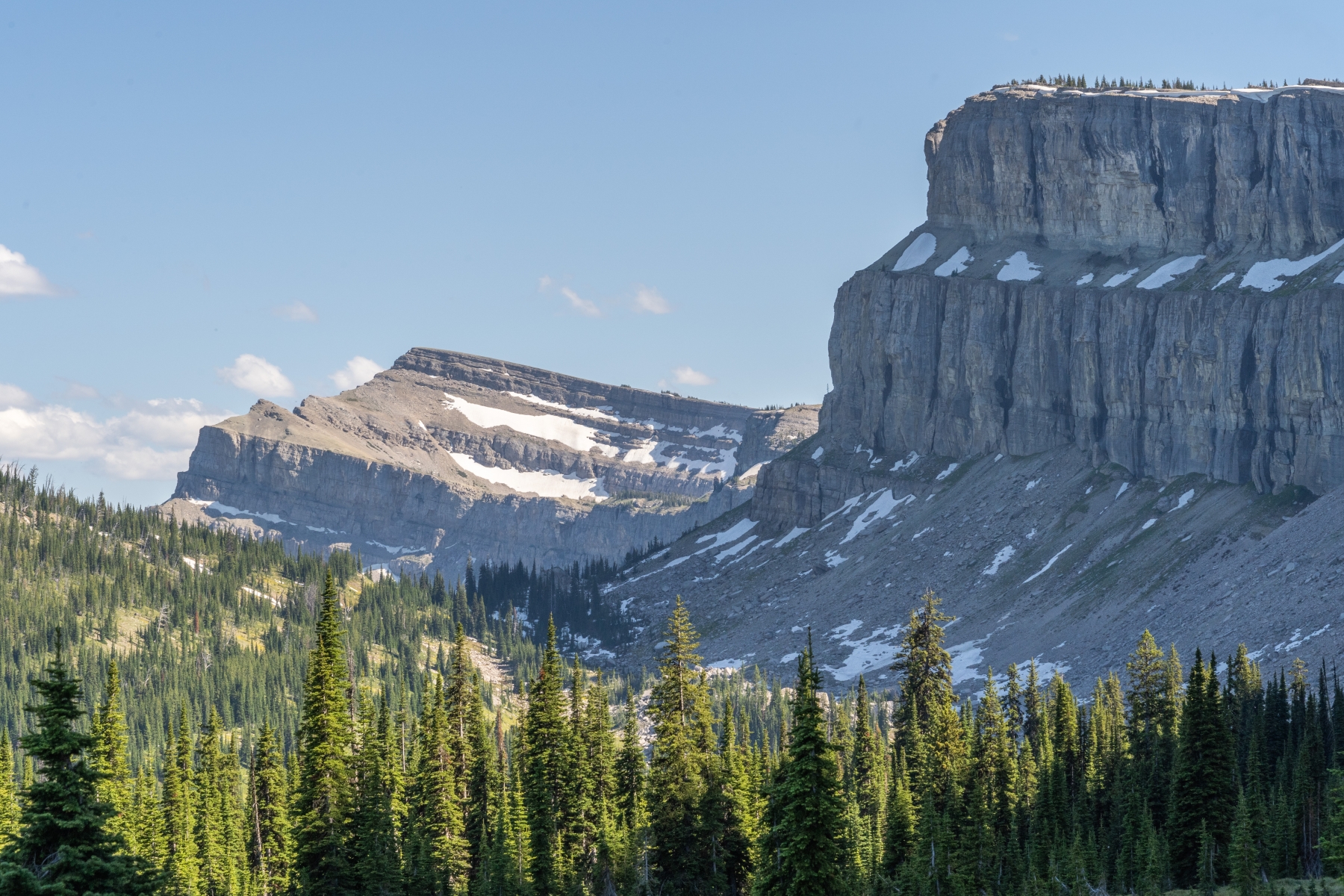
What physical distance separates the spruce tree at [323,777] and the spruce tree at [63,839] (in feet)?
74.0

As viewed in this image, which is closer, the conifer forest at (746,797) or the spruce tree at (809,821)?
the spruce tree at (809,821)

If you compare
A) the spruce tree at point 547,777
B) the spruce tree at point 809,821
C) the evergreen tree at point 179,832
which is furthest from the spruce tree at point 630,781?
the spruce tree at point 809,821

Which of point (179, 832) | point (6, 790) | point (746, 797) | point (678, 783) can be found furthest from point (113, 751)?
point (746, 797)

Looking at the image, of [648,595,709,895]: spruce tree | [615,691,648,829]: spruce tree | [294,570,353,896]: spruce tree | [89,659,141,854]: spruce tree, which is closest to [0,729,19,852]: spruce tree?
[89,659,141,854]: spruce tree

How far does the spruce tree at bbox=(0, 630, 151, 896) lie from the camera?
29016 mm

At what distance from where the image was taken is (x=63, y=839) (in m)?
29.6

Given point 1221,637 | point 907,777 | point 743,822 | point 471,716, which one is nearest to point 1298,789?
point 907,777

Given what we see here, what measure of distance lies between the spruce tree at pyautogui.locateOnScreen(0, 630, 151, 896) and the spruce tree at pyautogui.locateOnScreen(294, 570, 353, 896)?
22559 mm

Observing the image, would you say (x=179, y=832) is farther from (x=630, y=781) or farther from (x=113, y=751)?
(x=630, y=781)

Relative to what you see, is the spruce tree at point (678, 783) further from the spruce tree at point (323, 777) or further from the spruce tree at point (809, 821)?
the spruce tree at point (809, 821)

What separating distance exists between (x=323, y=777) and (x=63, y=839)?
2390cm

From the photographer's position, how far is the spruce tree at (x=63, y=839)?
95.2ft

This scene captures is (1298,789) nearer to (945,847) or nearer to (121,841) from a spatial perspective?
(945,847)

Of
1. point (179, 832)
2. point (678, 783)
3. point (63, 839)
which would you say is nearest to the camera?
point (63, 839)
